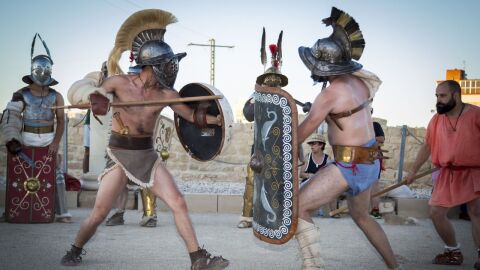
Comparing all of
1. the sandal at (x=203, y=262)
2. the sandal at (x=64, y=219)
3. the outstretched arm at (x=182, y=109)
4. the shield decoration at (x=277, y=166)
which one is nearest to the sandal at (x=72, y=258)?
the sandal at (x=203, y=262)

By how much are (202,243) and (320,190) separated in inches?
105

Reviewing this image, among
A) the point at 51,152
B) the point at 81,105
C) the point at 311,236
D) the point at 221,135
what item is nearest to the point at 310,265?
the point at 311,236

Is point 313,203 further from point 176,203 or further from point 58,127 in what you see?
point 58,127

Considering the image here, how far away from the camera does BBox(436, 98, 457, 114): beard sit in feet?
19.5

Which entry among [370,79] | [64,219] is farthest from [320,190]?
[64,219]

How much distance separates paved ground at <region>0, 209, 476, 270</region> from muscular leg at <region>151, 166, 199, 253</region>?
435 mm

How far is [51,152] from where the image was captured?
818 cm

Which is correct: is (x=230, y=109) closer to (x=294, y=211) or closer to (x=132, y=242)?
(x=294, y=211)

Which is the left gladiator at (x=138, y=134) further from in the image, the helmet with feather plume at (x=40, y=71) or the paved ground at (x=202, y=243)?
the helmet with feather plume at (x=40, y=71)

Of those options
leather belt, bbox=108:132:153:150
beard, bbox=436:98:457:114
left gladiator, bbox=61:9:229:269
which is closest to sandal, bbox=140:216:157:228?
left gladiator, bbox=61:9:229:269

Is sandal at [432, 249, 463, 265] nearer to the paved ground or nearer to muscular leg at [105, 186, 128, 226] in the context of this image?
the paved ground

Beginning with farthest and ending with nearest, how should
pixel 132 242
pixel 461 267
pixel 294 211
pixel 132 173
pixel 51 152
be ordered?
pixel 51 152 → pixel 132 242 → pixel 461 267 → pixel 132 173 → pixel 294 211

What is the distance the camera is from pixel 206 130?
5438mm

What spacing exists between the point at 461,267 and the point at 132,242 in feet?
10.4
